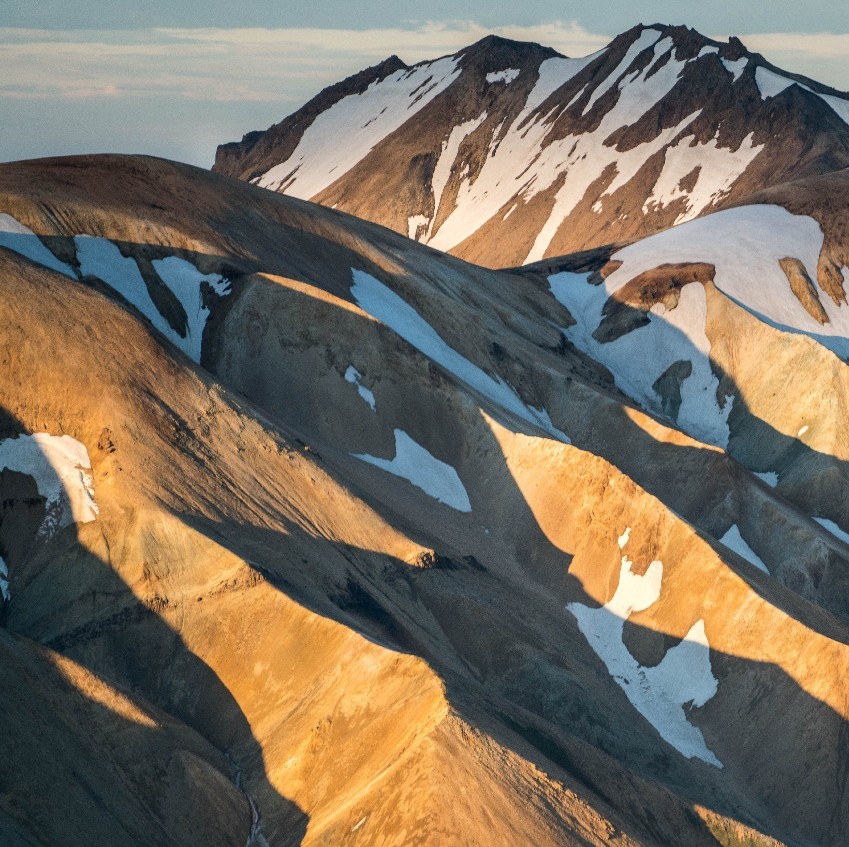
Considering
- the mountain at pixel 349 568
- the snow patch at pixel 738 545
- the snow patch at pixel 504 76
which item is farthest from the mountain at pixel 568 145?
the snow patch at pixel 738 545

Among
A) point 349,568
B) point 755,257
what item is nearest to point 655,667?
point 349,568

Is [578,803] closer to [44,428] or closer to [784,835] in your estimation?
[784,835]

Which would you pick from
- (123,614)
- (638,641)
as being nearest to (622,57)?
(638,641)

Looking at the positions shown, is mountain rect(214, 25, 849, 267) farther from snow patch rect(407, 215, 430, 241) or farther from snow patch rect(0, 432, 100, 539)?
snow patch rect(0, 432, 100, 539)

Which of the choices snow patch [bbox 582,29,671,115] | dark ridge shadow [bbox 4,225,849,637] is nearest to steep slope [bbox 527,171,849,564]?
dark ridge shadow [bbox 4,225,849,637]

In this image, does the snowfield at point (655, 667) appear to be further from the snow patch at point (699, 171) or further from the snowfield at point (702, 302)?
the snow patch at point (699, 171)
